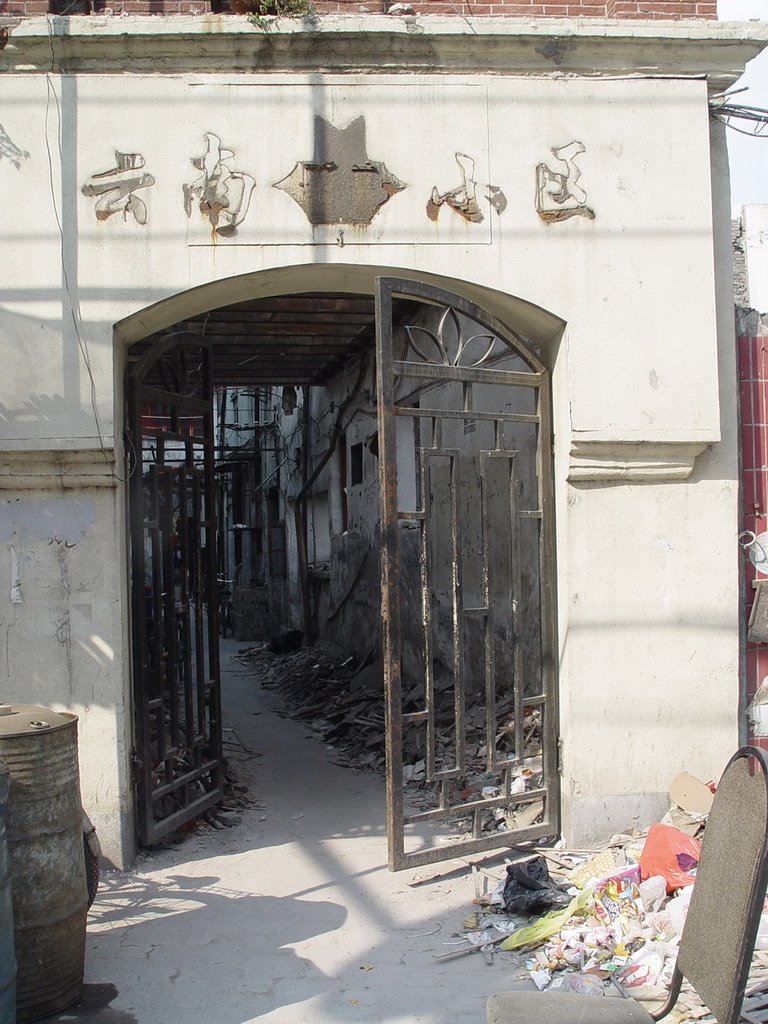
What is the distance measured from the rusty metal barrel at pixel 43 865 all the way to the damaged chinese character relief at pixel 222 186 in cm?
290

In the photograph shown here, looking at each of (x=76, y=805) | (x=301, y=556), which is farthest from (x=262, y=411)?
(x=76, y=805)

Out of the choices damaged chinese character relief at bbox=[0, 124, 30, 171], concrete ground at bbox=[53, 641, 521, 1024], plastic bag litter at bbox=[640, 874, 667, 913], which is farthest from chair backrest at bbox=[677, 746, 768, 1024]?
damaged chinese character relief at bbox=[0, 124, 30, 171]

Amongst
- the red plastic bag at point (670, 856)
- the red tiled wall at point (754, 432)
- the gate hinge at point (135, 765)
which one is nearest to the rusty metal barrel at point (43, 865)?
the gate hinge at point (135, 765)

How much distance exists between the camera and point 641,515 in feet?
18.3

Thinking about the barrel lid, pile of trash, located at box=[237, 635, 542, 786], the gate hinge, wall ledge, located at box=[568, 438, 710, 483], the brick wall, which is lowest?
pile of trash, located at box=[237, 635, 542, 786]

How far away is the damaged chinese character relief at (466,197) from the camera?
5410mm

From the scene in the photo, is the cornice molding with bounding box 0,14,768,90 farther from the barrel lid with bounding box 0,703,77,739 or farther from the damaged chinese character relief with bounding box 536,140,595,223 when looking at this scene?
the barrel lid with bounding box 0,703,77,739

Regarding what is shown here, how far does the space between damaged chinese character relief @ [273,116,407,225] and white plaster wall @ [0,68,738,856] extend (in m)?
0.06

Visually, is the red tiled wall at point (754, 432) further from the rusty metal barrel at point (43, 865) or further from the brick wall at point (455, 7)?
the rusty metal barrel at point (43, 865)

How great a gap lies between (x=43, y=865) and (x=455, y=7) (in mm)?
5101

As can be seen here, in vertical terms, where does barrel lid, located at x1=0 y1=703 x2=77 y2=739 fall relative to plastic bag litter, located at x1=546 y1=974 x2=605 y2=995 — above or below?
above

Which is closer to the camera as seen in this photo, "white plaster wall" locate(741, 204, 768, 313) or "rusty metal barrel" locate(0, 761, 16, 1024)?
"rusty metal barrel" locate(0, 761, 16, 1024)

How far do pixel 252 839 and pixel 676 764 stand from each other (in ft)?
8.90

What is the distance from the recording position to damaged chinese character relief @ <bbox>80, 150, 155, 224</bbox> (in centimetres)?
529
